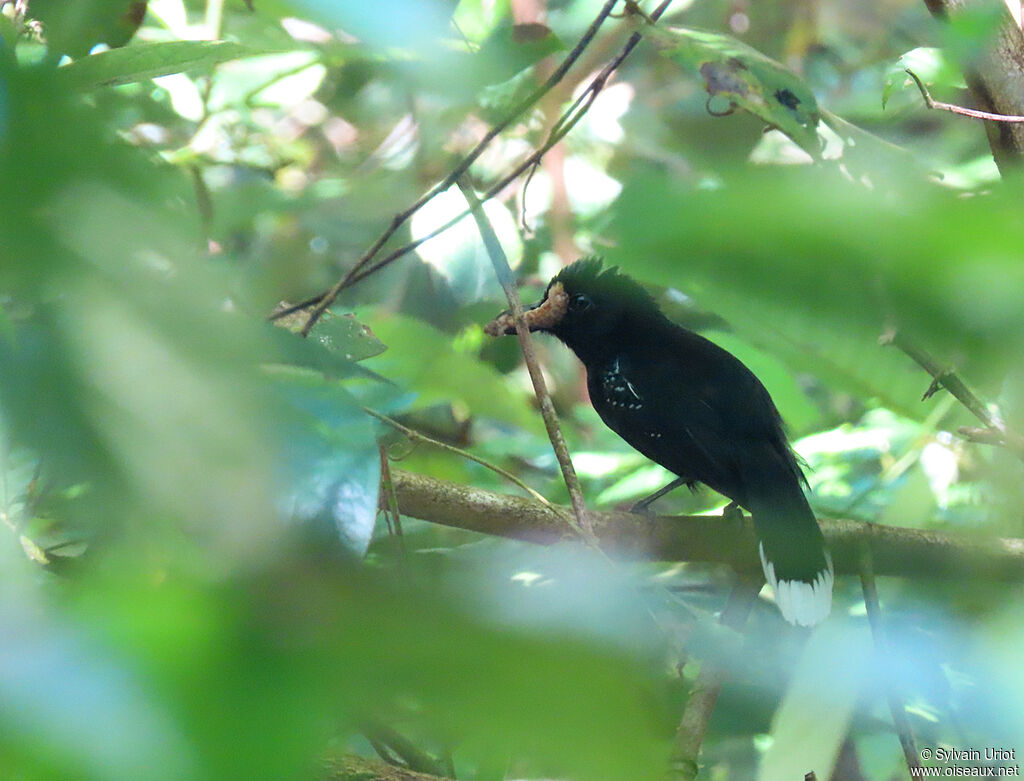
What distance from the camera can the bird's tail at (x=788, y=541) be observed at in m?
1.31

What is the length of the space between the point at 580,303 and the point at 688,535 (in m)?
0.76

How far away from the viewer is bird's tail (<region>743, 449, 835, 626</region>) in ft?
4.31

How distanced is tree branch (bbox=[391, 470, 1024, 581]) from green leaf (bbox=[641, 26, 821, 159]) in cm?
63

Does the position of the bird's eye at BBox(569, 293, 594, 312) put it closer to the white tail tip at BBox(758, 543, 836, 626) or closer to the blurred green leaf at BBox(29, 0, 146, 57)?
the white tail tip at BBox(758, 543, 836, 626)

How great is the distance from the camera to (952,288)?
0.80ft

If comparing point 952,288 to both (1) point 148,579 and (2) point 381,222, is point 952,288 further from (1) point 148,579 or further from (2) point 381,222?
(2) point 381,222

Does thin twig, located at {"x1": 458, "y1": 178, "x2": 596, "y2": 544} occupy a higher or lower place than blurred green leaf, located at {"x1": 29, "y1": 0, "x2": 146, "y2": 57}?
lower

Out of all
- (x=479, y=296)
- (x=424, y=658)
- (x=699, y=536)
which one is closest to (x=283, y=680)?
(x=424, y=658)

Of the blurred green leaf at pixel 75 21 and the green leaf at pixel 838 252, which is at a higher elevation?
the green leaf at pixel 838 252

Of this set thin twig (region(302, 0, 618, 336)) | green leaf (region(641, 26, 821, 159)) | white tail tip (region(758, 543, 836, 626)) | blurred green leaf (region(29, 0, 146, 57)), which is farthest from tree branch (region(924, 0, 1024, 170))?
blurred green leaf (region(29, 0, 146, 57))

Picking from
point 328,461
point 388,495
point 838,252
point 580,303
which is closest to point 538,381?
point 388,495

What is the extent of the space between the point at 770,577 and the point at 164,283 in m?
1.22

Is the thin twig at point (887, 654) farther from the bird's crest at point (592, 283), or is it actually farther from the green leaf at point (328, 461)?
the bird's crest at point (592, 283)

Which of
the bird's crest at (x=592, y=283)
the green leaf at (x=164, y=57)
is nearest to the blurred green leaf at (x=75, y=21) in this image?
the green leaf at (x=164, y=57)
